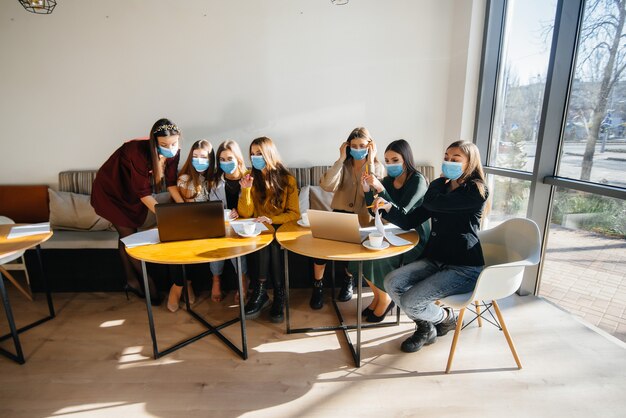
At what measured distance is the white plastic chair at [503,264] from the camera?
163 cm

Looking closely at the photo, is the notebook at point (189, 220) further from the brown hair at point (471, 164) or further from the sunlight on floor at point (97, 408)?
the brown hair at point (471, 164)

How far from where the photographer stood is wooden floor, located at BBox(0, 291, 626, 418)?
62.6 inches

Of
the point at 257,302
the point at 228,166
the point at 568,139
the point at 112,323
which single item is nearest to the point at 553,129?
the point at 568,139

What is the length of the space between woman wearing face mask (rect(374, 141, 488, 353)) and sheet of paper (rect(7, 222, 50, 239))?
6.75ft

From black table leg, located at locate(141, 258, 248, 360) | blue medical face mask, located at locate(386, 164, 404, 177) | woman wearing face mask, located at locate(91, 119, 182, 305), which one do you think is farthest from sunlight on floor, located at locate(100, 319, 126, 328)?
blue medical face mask, located at locate(386, 164, 404, 177)

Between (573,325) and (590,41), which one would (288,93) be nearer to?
(590,41)

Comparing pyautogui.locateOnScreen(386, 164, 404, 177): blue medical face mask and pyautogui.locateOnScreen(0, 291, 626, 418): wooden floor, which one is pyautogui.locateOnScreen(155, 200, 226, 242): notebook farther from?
pyautogui.locateOnScreen(386, 164, 404, 177): blue medical face mask

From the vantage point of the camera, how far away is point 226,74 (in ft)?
10.5

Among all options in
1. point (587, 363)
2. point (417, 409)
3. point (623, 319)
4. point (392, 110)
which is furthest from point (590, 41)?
point (417, 409)

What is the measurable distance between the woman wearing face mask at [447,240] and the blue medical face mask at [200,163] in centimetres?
112

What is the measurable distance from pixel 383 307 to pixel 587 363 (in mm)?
1114

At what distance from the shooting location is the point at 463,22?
304 centimetres

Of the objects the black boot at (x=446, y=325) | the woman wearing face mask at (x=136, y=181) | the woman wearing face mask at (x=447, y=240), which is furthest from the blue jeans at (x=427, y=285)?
the woman wearing face mask at (x=136, y=181)

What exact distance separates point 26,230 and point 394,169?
7.54 ft
